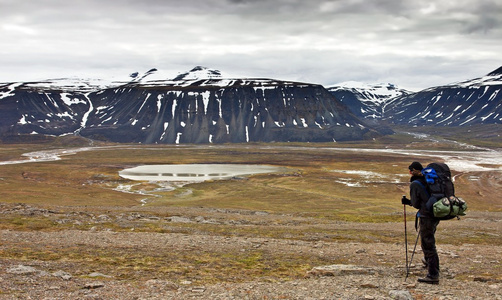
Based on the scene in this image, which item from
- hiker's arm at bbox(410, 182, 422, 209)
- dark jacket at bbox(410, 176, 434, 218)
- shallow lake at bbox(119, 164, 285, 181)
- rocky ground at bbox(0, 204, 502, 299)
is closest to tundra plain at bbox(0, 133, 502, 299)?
rocky ground at bbox(0, 204, 502, 299)

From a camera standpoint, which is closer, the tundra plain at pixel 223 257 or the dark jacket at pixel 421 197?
the tundra plain at pixel 223 257

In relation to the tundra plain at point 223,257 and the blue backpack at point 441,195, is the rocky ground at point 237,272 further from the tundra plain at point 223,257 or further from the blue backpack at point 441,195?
the blue backpack at point 441,195

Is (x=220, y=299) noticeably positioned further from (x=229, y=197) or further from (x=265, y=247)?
(x=229, y=197)

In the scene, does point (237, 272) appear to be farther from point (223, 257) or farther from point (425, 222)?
point (425, 222)

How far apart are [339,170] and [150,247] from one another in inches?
3802

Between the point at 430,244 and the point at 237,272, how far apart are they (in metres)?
6.81

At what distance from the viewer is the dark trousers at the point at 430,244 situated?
1376 cm

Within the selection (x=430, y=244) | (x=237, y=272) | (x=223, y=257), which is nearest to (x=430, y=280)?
(x=430, y=244)

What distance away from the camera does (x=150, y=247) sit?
71.6 feet

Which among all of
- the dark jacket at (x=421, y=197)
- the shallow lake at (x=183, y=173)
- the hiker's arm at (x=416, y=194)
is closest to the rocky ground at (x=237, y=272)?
the dark jacket at (x=421, y=197)

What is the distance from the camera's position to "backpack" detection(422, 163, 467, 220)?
515 inches

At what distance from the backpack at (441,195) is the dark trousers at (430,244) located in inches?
20.5

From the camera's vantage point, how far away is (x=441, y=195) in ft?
43.8

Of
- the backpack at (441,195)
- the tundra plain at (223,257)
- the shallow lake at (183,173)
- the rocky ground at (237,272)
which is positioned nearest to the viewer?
the rocky ground at (237,272)
